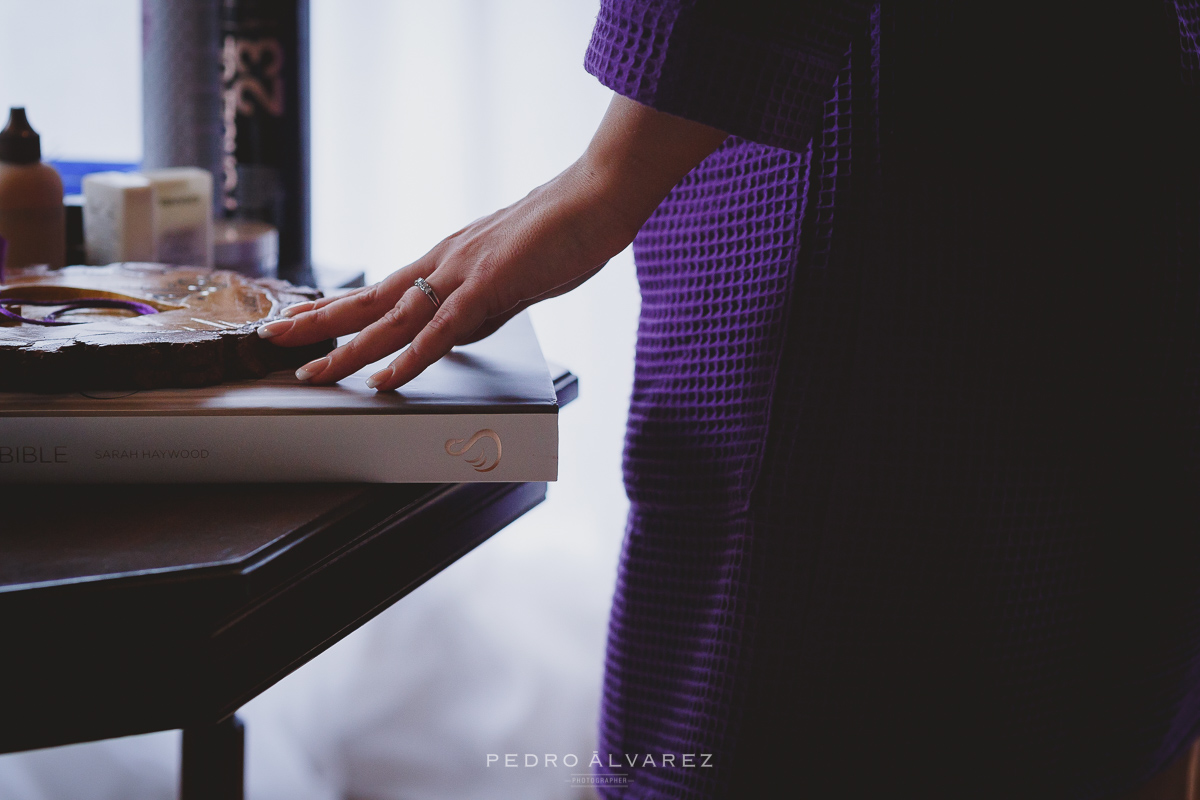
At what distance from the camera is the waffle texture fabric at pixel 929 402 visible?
0.51 m

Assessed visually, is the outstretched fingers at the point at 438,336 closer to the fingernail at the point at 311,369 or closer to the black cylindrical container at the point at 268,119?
the fingernail at the point at 311,369

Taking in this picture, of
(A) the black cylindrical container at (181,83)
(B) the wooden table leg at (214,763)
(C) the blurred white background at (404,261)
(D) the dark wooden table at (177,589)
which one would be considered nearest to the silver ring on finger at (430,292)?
(D) the dark wooden table at (177,589)

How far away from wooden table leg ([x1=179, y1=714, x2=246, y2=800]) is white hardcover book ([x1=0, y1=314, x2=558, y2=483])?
1.15 ft

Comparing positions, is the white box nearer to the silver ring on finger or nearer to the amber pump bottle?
the amber pump bottle

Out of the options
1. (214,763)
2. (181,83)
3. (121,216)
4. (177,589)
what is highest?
(181,83)

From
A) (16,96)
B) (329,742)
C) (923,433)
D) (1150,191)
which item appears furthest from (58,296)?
(16,96)

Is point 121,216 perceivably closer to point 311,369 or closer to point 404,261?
point 311,369

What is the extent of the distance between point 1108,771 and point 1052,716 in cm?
7

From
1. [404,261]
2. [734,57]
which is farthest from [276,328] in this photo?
[404,261]

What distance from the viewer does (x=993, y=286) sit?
1.70ft

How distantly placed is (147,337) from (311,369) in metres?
0.08

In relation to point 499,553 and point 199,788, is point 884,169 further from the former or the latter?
point 499,553

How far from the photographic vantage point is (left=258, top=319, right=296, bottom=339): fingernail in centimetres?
49

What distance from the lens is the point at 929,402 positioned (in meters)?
0.52
